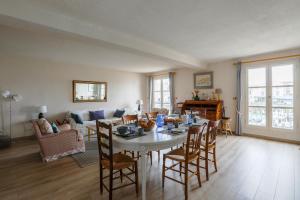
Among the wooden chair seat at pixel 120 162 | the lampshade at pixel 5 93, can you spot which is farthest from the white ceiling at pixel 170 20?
the lampshade at pixel 5 93

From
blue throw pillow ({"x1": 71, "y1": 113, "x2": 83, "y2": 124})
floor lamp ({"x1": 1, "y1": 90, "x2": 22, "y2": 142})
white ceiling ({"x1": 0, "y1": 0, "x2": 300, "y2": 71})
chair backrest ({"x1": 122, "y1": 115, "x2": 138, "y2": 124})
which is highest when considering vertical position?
white ceiling ({"x1": 0, "y1": 0, "x2": 300, "y2": 71})

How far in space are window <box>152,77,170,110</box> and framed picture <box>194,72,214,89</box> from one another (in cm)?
153

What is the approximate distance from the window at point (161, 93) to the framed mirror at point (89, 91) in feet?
8.34

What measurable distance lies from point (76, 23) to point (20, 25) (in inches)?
28.4

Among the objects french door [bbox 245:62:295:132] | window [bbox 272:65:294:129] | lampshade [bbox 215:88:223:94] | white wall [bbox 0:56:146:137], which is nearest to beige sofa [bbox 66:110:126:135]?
white wall [bbox 0:56:146:137]

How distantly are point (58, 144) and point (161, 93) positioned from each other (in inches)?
205

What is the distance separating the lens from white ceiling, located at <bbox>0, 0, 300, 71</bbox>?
2.11 metres

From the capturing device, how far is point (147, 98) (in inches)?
327

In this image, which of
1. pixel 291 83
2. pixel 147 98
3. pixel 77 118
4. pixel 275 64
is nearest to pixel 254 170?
pixel 291 83

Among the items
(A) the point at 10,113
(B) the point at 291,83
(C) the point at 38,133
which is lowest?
(C) the point at 38,133

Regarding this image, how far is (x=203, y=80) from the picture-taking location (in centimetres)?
612

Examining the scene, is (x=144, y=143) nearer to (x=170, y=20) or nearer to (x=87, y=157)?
(x=170, y=20)

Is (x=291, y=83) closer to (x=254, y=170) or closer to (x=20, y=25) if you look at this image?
(x=254, y=170)

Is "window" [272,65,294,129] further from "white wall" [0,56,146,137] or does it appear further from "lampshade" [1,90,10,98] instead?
"lampshade" [1,90,10,98]
